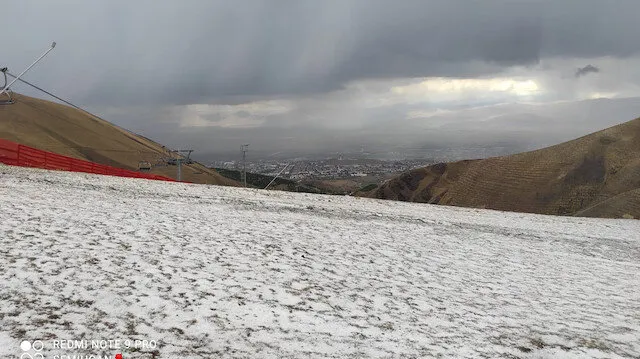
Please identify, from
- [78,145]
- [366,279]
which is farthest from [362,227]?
[78,145]

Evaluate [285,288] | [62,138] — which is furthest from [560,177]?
[62,138]

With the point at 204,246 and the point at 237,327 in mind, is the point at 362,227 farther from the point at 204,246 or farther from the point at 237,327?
the point at 237,327

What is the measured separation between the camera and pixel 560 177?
86.3m

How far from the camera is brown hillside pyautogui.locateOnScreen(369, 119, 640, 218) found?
7838 cm

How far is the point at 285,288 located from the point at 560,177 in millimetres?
93684

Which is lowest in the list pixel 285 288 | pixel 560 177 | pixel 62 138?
pixel 285 288

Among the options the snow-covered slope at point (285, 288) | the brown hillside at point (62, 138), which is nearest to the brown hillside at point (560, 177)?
the snow-covered slope at point (285, 288)

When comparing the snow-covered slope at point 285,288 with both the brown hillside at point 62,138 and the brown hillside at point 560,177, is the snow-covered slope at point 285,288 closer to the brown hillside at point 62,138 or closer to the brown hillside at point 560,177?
the brown hillside at point 560,177

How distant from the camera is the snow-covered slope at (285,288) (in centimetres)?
537

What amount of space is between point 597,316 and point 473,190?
100655 millimetres

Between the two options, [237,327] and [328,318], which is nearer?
[237,327]

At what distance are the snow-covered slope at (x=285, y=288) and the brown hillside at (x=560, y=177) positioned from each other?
69.3 meters

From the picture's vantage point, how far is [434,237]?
47.3 feet

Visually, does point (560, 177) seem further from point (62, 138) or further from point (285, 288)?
point (62, 138)
